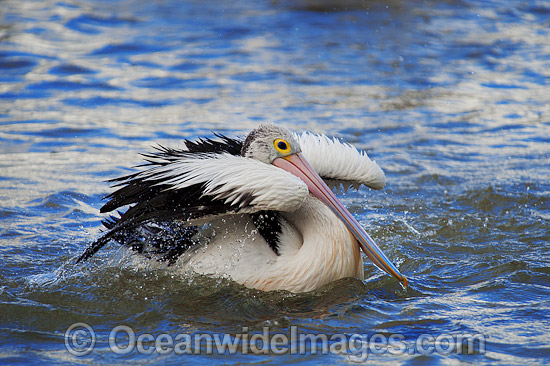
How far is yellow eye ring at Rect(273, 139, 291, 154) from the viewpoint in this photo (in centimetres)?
452

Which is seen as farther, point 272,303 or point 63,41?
point 63,41

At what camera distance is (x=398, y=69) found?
10.6 meters

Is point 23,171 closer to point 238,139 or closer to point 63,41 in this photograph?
point 238,139

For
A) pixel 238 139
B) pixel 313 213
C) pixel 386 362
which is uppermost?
pixel 238 139

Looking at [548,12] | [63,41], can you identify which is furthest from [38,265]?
[548,12]

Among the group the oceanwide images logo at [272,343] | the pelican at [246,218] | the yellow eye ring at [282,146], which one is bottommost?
the oceanwide images logo at [272,343]

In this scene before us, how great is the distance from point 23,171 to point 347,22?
7027 mm

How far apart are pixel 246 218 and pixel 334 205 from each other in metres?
0.55

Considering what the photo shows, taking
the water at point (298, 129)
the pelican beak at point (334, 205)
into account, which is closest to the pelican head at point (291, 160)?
the pelican beak at point (334, 205)

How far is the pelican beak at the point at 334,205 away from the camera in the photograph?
445 cm

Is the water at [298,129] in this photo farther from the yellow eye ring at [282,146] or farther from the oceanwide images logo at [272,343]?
the yellow eye ring at [282,146]

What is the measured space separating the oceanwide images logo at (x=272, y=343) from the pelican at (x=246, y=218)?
48 cm

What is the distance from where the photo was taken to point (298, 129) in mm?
8102

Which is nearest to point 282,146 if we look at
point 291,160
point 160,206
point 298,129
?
point 291,160
